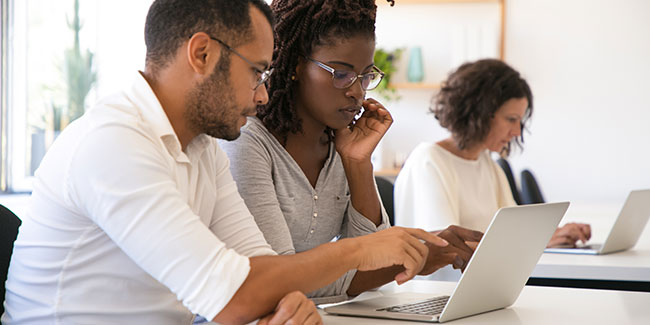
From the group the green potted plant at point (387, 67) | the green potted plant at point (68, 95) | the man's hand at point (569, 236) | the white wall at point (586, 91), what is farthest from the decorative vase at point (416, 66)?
the man's hand at point (569, 236)

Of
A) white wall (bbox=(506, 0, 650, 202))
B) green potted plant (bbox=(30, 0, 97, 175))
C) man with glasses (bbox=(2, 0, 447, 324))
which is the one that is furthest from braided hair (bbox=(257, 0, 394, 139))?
white wall (bbox=(506, 0, 650, 202))

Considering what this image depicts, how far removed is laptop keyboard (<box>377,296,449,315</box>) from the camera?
46.7 inches

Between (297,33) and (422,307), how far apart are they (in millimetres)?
645

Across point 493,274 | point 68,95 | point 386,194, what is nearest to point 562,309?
point 493,274

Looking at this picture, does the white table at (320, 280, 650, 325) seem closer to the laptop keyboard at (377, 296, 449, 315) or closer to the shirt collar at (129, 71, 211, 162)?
the laptop keyboard at (377, 296, 449, 315)

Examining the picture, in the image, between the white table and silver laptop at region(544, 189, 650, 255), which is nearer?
the white table

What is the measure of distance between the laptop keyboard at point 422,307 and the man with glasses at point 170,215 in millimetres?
58

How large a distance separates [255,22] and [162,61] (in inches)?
6.6

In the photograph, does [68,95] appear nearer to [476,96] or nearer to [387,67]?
[387,67]

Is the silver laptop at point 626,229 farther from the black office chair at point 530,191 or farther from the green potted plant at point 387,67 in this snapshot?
the green potted plant at point 387,67

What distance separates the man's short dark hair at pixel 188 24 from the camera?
43.6 inches

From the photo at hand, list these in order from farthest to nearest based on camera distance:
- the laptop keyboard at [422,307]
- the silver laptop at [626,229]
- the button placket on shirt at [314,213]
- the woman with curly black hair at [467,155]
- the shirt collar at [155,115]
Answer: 1. the woman with curly black hair at [467,155]
2. the silver laptop at [626,229]
3. the button placket on shirt at [314,213]
4. the laptop keyboard at [422,307]
5. the shirt collar at [155,115]

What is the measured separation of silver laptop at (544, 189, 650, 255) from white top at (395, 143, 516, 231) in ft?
1.39

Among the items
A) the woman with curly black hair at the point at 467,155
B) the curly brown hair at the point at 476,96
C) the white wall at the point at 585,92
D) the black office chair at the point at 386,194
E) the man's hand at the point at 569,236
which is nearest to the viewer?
the man's hand at the point at 569,236
